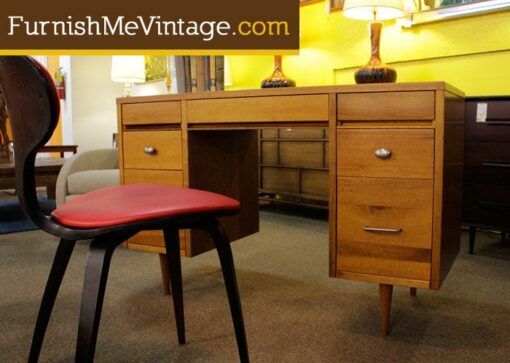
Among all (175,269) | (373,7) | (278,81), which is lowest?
(175,269)

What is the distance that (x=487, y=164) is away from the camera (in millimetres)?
2377

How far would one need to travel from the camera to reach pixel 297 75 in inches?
154

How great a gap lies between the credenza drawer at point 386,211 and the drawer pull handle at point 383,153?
7 centimetres

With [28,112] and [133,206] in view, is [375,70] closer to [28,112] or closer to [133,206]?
[133,206]

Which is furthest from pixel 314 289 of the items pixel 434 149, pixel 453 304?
pixel 434 149

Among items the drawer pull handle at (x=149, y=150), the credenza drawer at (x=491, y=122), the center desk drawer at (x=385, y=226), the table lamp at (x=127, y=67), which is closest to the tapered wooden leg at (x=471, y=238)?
the credenza drawer at (x=491, y=122)

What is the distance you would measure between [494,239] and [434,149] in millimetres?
1803

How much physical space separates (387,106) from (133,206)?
747 millimetres

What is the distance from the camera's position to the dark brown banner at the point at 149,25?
5.11 feet

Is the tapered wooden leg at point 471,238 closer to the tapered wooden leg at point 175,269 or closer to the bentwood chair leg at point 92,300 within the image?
the tapered wooden leg at point 175,269

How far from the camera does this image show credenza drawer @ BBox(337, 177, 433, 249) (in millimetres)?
1353

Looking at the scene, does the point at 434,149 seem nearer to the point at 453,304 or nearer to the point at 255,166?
the point at 453,304

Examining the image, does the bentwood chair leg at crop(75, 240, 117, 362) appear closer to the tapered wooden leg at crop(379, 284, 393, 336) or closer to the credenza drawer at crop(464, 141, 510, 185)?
the tapered wooden leg at crop(379, 284, 393, 336)

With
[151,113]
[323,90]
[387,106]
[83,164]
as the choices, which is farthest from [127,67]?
[387,106]
